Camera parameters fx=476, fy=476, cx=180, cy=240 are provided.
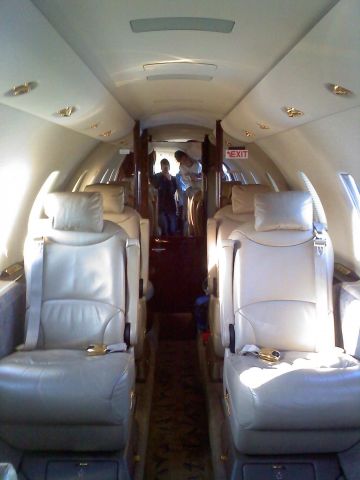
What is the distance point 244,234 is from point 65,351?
143cm

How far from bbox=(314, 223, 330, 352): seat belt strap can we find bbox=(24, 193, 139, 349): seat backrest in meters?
1.24

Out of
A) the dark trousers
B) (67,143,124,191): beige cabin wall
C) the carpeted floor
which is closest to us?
the carpeted floor

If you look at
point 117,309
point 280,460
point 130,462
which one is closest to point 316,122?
point 117,309

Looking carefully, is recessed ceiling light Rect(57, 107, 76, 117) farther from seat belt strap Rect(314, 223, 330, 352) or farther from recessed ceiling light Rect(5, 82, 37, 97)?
seat belt strap Rect(314, 223, 330, 352)

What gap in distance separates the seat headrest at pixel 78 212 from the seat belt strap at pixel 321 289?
1.50m

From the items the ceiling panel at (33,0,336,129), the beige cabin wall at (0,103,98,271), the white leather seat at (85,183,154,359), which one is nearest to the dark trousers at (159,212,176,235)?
the white leather seat at (85,183,154,359)

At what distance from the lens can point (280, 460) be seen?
8.68ft

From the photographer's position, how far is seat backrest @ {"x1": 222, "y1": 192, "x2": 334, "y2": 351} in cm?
318

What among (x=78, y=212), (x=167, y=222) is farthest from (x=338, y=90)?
(x=167, y=222)

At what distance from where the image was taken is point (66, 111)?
3.32m

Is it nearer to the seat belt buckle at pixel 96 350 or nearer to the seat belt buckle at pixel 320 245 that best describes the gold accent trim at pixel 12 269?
the seat belt buckle at pixel 96 350

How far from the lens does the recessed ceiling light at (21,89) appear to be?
2400 mm

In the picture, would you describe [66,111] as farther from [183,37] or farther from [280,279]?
[280,279]

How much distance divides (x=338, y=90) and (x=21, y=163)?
233 centimetres
